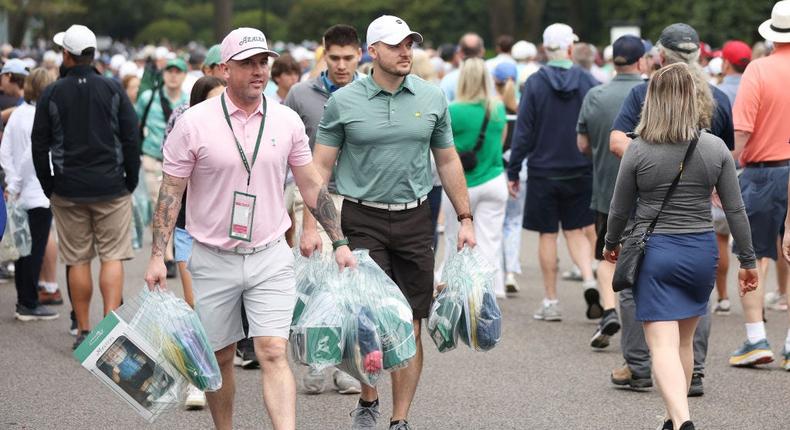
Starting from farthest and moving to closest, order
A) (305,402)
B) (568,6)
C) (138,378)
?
(568,6), (305,402), (138,378)

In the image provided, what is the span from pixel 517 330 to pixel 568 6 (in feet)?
138

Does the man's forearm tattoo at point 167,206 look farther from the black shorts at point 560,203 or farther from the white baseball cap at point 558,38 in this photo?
the white baseball cap at point 558,38

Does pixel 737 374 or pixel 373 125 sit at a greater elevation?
pixel 373 125

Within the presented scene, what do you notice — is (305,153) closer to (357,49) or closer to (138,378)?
(138,378)

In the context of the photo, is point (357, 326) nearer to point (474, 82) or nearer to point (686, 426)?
point (686, 426)

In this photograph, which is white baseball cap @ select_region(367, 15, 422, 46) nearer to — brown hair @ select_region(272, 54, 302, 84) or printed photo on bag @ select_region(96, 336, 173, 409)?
printed photo on bag @ select_region(96, 336, 173, 409)

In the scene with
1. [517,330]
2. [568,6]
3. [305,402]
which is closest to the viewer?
[305,402]

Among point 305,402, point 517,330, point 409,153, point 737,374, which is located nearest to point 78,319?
point 305,402

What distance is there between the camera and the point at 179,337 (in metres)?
6.19

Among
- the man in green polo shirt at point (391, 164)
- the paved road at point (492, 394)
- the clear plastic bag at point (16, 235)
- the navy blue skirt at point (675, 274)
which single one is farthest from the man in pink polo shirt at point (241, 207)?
the clear plastic bag at point (16, 235)

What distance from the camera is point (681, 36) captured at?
8.33m

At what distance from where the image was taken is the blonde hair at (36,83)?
11023 millimetres

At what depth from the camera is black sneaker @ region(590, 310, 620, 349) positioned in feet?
32.3

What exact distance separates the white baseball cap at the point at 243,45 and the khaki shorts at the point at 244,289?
87cm
